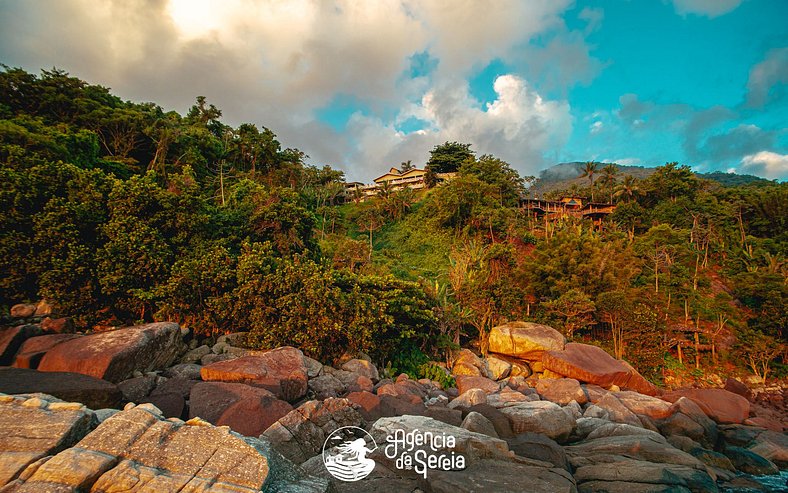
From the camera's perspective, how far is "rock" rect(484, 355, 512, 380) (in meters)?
18.8

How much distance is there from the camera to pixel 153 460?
425 centimetres

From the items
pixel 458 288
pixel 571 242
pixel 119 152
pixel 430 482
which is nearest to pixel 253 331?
pixel 430 482

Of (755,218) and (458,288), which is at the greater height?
(755,218)

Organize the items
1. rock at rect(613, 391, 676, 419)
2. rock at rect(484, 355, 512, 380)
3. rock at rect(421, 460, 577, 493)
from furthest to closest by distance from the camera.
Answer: rock at rect(484, 355, 512, 380) < rock at rect(613, 391, 676, 419) < rock at rect(421, 460, 577, 493)

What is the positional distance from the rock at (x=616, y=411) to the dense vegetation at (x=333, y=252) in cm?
743

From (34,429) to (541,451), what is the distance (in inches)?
346

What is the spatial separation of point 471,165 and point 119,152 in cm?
3962

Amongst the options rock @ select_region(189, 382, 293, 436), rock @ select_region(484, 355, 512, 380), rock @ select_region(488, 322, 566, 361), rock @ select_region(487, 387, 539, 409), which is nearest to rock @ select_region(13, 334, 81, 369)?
rock @ select_region(189, 382, 293, 436)

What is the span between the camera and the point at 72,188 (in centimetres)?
1284

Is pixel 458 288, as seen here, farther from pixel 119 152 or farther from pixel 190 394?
pixel 119 152

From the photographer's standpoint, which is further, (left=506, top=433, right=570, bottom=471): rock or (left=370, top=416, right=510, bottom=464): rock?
(left=506, top=433, right=570, bottom=471): rock

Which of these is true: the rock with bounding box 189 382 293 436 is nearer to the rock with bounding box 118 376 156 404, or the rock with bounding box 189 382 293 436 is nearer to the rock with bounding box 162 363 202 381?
the rock with bounding box 118 376 156 404

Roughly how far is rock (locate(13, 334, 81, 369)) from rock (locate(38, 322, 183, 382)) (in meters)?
0.36

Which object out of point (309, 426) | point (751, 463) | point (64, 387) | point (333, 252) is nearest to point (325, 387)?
point (309, 426)
